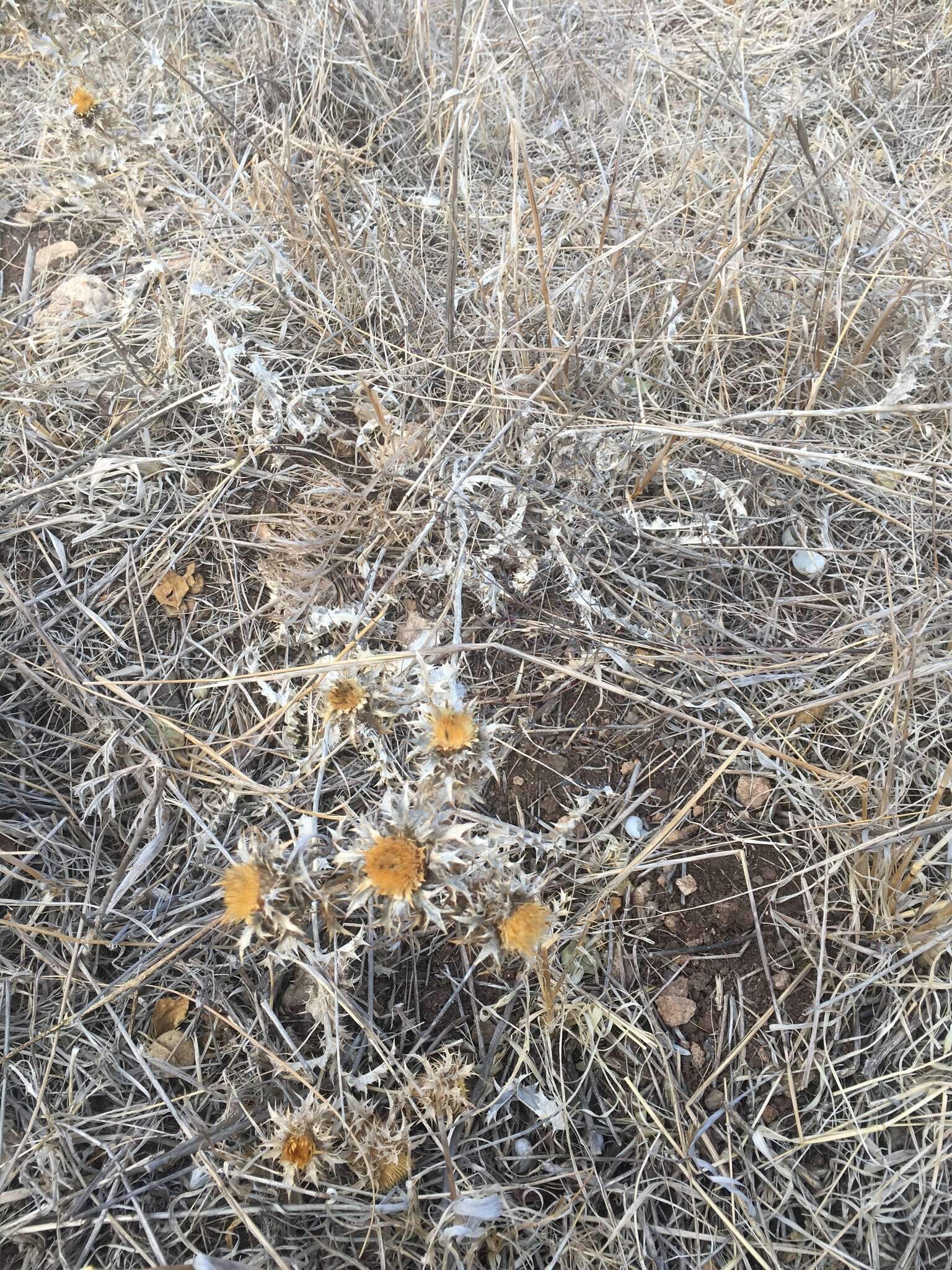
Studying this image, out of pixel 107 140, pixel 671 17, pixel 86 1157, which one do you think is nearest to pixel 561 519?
pixel 86 1157

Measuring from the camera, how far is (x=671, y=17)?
2.68 meters

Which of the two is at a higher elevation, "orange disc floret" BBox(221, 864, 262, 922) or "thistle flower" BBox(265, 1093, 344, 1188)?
"orange disc floret" BBox(221, 864, 262, 922)

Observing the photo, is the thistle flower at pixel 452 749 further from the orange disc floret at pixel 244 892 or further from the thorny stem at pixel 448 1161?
the thorny stem at pixel 448 1161

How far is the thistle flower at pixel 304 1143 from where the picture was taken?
46.9 inches

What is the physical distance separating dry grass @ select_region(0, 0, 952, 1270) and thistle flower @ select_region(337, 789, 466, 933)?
52mm

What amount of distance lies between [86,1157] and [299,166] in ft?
8.02

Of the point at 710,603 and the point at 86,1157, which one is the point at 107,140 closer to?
the point at 710,603

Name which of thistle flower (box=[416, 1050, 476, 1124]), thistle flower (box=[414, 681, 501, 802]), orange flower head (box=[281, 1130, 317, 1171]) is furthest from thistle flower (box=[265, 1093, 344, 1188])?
thistle flower (box=[414, 681, 501, 802])

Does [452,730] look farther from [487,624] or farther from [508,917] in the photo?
[487,624]

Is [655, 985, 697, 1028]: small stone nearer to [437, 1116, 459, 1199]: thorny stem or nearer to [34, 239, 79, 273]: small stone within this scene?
[437, 1116, 459, 1199]: thorny stem

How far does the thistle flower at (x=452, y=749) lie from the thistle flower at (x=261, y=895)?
25cm

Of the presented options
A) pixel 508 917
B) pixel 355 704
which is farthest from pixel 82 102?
pixel 508 917

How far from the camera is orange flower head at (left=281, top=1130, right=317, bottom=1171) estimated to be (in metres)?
1.19

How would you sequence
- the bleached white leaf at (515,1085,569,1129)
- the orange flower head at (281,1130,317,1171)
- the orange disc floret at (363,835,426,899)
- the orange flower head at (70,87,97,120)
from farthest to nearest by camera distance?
the orange flower head at (70,87,97,120), the bleached white leaf at (515,1085,569,1129), the orange flower head at (281,1130,317,1171), the orange disc floret at (363,835,426,899)
